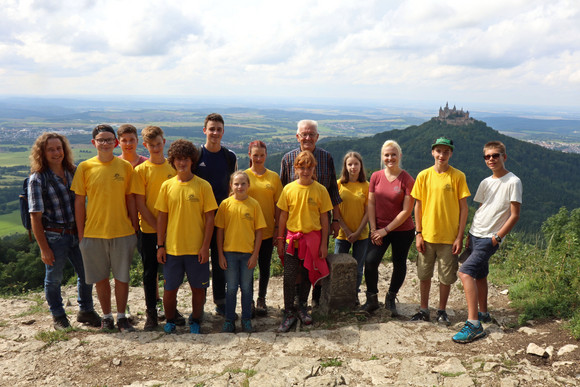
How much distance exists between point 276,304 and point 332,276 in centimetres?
147

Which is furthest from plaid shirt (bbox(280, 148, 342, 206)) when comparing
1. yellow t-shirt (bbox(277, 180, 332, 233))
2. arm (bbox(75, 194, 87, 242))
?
arm (bbox(75, 194, 87, 242))

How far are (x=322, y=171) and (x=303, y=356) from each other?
2.11 metres

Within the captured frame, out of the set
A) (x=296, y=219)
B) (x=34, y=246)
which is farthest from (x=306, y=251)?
(x=34, y=246)

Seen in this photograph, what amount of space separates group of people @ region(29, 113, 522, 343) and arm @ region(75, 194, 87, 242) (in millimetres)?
11

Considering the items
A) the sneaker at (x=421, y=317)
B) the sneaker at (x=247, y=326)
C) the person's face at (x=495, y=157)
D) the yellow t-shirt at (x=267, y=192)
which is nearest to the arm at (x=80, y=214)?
the yellow t-shirt at (x=267, y=192)

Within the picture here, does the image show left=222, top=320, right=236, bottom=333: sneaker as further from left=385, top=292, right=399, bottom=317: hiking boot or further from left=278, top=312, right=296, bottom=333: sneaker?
left=385, top=292, right=399, bottom=317: hiking boot

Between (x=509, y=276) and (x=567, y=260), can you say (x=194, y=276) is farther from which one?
(x=509, y=276)

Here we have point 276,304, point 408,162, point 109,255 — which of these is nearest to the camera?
point 109,255

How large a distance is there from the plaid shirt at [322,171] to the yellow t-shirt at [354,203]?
139 millimetres

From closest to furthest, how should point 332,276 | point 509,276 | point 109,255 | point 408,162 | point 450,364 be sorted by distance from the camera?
1. point 450,364
2. point 109,255
3. point 332,276
4. point 509,276
5. point 408,162

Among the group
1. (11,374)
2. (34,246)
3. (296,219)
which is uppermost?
(296,219)

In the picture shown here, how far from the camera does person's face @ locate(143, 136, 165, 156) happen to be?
4.21m

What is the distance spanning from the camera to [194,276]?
4.21m

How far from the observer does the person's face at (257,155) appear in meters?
4.30
